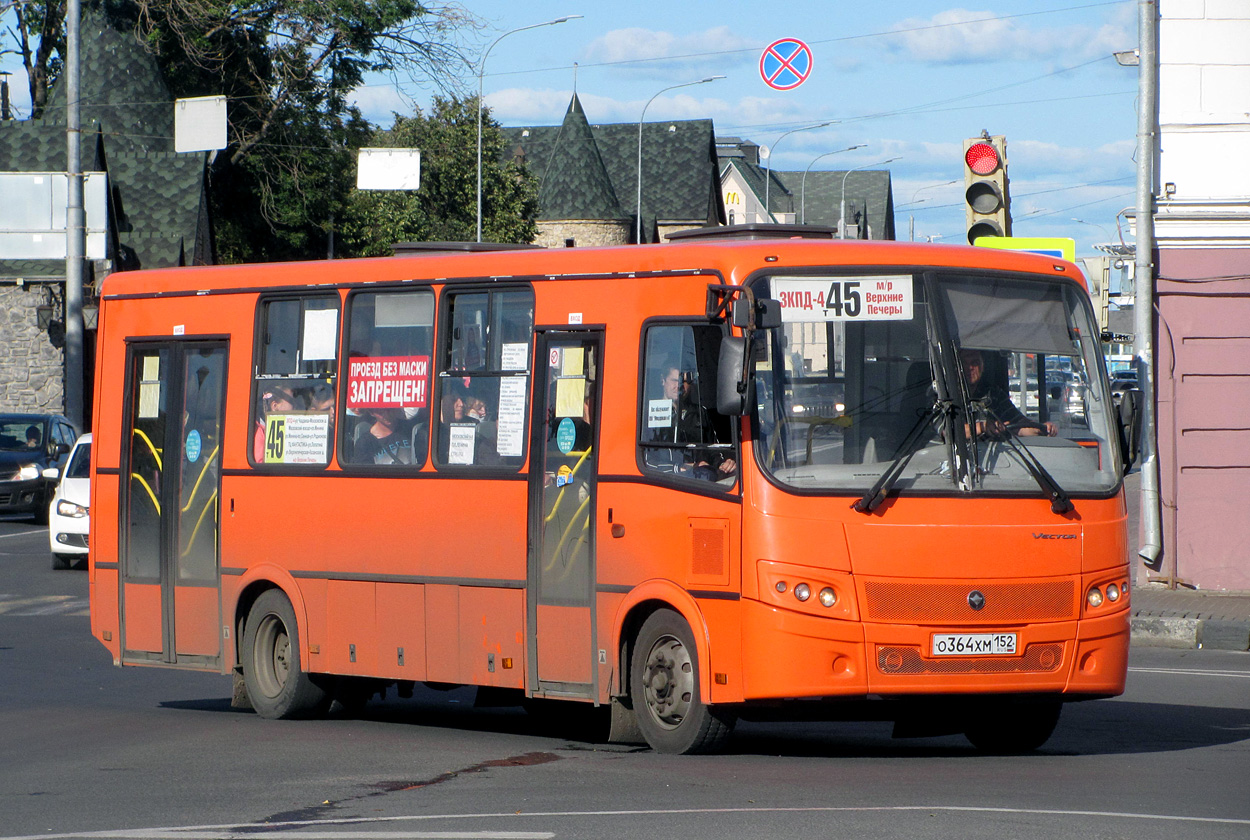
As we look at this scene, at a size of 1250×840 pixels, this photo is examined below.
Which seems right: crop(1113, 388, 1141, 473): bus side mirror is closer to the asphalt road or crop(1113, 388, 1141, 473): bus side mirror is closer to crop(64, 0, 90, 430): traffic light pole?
the asphalt road

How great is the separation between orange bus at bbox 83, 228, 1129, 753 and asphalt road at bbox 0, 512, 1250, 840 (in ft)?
1.27

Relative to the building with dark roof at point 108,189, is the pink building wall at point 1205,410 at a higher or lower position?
lower

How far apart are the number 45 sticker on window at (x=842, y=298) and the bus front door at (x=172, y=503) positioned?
4.62 metres

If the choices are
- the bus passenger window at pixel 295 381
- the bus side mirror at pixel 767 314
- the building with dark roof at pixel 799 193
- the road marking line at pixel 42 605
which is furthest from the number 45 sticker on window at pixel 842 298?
the building with dark roof at pixel 799 193

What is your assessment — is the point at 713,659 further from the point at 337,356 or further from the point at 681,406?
the point at 337,356

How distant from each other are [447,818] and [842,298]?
3.29 m

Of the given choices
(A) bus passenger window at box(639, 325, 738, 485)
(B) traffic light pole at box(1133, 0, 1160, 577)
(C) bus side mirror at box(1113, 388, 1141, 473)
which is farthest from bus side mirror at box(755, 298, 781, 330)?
(B) traffic light pole at box(1133, 0, 1160, 577)

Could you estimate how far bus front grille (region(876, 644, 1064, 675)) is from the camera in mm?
8773

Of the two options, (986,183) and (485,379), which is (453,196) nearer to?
(986,183)

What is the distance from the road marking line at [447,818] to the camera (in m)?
7.16

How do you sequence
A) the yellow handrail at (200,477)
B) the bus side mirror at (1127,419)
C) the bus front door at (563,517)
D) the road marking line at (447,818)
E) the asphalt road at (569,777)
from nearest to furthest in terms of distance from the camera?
the road marking line at (447,818)
the asphalt road at (569,777)
the bus side mirror at (1127,419)
the bus front door at (563,517)
the yellow handrail at (200,477)

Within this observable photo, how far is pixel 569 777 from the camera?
8.78m

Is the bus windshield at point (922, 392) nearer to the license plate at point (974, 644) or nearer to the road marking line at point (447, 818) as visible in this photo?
the license plate at point (974, 644)

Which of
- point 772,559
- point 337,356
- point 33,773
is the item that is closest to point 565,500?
point 772,559
